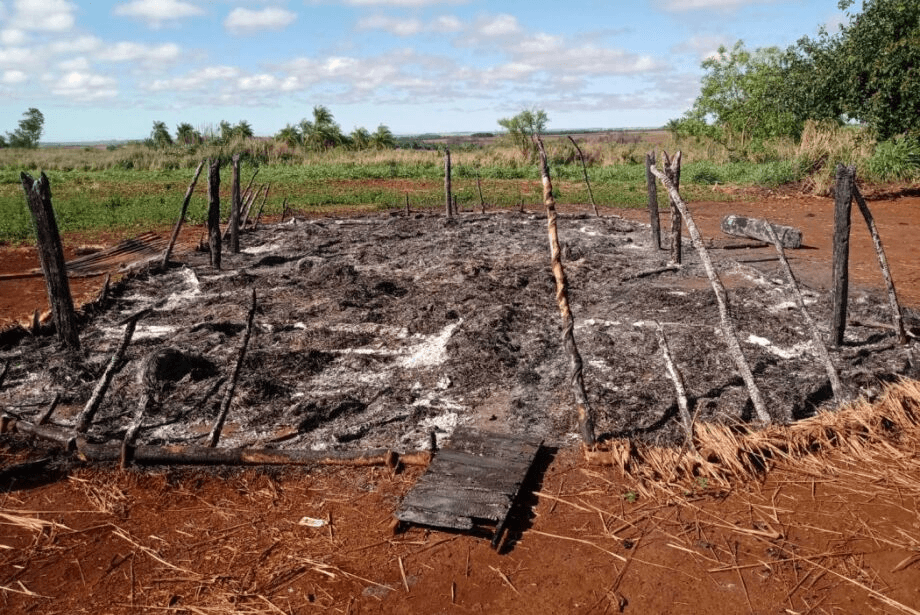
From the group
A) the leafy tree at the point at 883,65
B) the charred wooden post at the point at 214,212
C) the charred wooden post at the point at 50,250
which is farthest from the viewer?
the leafy tree at the point at 883,65

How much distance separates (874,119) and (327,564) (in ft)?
56.9

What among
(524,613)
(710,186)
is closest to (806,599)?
(524,613)

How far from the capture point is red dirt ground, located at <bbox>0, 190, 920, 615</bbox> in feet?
12.0

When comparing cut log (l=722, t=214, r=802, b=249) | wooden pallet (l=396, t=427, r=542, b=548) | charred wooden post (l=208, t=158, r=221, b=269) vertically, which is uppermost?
charred wooden post (l=208, t=158, r=221, b=269)

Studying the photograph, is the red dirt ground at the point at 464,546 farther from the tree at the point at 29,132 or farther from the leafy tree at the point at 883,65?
the tree at the point at 29,132

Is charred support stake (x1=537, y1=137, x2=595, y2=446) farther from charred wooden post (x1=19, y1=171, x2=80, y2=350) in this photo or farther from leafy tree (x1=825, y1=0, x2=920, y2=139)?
leafy tree (x1=825, y1=0, x2=920, y2=139)

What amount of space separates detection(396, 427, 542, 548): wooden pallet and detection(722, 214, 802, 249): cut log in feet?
26.8

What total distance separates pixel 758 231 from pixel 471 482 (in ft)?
32.0

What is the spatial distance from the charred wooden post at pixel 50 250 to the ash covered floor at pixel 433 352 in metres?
0.42

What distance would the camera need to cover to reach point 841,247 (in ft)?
22.1

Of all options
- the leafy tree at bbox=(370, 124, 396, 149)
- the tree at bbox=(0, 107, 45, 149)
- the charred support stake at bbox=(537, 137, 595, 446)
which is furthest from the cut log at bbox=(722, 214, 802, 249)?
the tree at bbox=(0, 107, 45, 149)

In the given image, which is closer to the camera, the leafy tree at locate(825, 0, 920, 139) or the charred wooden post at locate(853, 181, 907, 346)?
the charred wooden post at locate(853, 181, 907, 346)

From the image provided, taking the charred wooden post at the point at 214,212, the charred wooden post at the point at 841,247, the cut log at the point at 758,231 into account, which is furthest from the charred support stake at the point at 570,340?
the cut log at the point at 758,231

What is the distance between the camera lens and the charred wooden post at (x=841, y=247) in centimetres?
667
